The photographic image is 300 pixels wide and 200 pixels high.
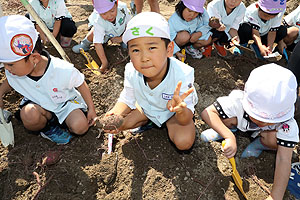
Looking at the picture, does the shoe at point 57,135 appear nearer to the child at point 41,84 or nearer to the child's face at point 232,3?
the child at point 41,84

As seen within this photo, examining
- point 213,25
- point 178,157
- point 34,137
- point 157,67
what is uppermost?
point 157,67

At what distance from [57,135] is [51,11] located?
152 centimetres

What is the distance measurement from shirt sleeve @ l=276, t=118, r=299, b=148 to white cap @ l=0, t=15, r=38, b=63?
1621mm

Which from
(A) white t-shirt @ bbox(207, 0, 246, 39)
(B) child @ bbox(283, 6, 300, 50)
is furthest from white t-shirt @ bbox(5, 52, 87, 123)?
(B) child @ bbox(283, 6, 300, 50)

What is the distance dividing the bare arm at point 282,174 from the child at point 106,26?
1659 millimetres

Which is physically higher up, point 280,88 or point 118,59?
point 280,88

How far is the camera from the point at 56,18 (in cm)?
269

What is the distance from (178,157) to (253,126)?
55cm

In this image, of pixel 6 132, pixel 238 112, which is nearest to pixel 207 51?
pixel 238 112

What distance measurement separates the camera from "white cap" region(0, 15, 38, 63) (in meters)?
1.39

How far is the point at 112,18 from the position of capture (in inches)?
93.5

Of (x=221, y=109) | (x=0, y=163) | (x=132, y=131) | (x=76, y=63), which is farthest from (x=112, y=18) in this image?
(x=0, y=163)

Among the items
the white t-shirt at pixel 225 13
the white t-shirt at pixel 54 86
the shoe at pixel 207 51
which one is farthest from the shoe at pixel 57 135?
the white t-shirt at pixel 225 13

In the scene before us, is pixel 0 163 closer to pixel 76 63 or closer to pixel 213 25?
pixel 76 63
